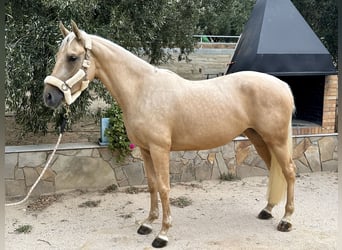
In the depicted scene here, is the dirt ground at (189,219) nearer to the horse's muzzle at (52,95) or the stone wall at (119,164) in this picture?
the stone wall at (119,164)

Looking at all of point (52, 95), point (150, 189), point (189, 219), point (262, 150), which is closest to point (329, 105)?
point (262, 150)

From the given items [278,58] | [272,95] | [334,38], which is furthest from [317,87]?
[272,95]

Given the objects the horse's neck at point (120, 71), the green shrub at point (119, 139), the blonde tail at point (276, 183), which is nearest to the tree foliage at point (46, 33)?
the green shrub at point (119, 139)

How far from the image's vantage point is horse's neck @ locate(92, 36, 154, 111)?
8.93ft

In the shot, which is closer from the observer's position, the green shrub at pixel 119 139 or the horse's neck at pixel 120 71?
the horse's neck at pixel 120 71

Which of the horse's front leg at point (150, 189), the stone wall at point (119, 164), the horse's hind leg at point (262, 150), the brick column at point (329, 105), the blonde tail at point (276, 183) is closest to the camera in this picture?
the horse's front leg at point (150, 189)

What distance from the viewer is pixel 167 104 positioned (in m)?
2.79

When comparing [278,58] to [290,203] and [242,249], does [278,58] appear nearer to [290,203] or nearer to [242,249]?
[290,203]

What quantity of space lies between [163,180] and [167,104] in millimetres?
592

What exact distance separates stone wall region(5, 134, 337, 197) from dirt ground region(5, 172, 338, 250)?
0.47ft

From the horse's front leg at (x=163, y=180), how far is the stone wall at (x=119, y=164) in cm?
143

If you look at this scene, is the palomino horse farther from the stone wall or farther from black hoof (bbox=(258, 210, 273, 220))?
the stone wall

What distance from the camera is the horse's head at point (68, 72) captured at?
2.48 m

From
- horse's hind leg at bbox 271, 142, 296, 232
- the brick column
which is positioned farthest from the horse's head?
the brick column
